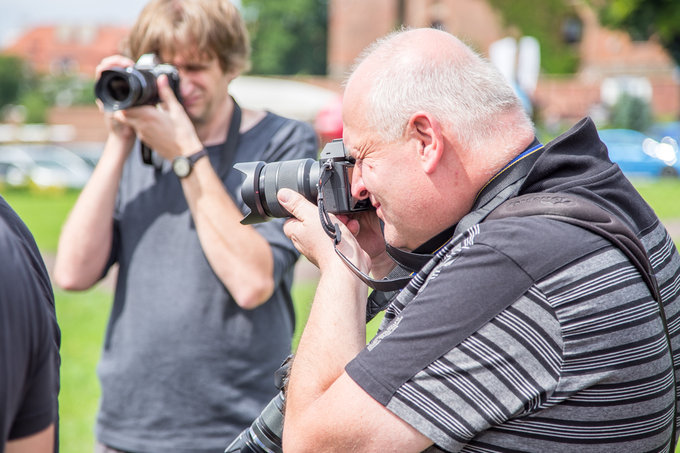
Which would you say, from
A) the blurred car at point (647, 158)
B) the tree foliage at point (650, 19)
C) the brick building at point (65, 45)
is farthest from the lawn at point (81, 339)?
the brick building at point (65, 45)

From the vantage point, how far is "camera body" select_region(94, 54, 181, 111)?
8.23 ft

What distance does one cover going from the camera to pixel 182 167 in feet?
8.27

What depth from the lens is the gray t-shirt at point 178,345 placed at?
2.47 m

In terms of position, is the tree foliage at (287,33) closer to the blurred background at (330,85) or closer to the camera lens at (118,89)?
the blurred background at (330,85)

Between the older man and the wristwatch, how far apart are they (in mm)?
988

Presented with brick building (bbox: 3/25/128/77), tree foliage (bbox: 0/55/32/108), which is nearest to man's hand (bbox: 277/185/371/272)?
tree foliage (bbox: 0/55/32/108)

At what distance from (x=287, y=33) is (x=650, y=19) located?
45.9 m

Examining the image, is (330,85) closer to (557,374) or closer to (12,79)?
(12,79)

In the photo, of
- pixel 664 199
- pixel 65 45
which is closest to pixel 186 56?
pixel 664 199

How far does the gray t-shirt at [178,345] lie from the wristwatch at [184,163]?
0.45 feet

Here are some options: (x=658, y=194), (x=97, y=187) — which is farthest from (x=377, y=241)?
(x=658, y=194)

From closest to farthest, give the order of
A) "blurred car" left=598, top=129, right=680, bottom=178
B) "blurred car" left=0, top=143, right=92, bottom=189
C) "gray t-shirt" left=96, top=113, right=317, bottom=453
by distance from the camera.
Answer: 1. "gray t-shirt" left=96, top=113, right=317, bottom=453
2. "blurred car" left=598, top=129, right=680, bottom=178
3. "blurred car" left=0, top=143, right=92, bottom=189

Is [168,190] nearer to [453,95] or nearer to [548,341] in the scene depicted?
[453,95]

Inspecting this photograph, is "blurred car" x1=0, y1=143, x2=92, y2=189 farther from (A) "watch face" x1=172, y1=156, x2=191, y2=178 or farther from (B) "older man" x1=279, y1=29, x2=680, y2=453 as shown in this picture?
(B) "older man" x1=279, y1=29, x2=680, y2=453
